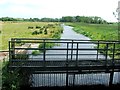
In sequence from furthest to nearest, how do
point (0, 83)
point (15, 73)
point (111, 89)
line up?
point (111, 89) < point (15, 73) < point (0, 83)

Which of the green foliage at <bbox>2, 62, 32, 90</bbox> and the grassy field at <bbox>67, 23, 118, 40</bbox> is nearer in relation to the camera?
the green foliage at <bbox>2, 62, 32, 90</bbox>

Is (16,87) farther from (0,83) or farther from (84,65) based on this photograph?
(84,65)

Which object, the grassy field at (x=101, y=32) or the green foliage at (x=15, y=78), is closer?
the green foliage at (x=15, y=78)

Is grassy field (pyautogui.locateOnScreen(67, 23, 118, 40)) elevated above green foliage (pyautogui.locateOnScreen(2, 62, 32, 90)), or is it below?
below

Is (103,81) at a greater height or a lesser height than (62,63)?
lesser

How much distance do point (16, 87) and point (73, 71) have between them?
7.41 ft

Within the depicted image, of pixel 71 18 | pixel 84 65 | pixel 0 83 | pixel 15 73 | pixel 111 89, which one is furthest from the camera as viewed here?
pixel 71 18

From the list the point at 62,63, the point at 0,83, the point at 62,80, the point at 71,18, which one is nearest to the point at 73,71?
the point at 62,63

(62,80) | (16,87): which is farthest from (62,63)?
(16,87)

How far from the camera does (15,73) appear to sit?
10.3 m

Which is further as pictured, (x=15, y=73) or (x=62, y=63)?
(x=62, y=63)

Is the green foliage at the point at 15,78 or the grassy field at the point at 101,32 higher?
the green foliage at the point at 15,78

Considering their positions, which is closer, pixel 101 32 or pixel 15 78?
pixel 15 78

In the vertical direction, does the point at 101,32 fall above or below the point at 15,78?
below
